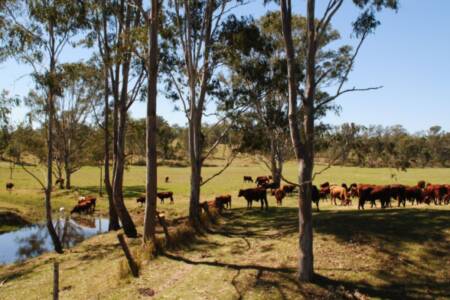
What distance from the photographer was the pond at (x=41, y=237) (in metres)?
21.9

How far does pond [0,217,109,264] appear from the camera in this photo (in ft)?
72.0

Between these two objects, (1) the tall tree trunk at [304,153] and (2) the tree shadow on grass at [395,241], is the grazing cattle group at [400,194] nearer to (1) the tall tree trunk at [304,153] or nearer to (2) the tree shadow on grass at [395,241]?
(2) the tree shadow on grass at [395,241]

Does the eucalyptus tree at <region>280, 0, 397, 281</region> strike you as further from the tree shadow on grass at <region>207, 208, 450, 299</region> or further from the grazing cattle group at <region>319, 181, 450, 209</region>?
the grazing cattle group at <region>319, 181, 450, 209</region>

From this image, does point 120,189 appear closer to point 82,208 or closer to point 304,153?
point 304,153

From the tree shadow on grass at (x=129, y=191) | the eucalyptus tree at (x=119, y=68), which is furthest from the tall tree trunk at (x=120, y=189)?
the tree shadow on grass at (x=129, y=191)

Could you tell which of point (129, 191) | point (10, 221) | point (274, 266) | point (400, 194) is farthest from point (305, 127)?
point (129, 191)

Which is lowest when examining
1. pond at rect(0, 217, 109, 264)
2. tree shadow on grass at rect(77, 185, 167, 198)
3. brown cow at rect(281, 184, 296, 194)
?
pond at rect(0, 217, 109, 264)

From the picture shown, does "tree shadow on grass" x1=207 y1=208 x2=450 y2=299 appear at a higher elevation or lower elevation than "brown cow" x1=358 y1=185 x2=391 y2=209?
lower

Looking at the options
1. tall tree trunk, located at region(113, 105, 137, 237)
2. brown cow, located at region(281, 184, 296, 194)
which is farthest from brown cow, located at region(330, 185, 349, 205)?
tall tree trunk, located at region(113, 105, 137, 237)

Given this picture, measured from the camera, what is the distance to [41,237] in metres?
25.7

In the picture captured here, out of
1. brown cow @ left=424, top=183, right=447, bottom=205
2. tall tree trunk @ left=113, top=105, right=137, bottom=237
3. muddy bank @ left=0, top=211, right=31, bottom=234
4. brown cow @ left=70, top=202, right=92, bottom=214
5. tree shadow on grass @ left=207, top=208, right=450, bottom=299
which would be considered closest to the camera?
tree shadow on grass @ left=207, top=208, right=450, bottom=299

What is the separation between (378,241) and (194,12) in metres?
16.0

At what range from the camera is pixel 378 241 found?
45.4 ft

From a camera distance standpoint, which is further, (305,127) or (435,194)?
(435,194)
